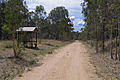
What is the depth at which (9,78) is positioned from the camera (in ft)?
28.6

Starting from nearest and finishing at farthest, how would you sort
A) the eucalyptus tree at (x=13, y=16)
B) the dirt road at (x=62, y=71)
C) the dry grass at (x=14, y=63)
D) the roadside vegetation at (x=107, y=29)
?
1. the dirt road at (x=62, y=71)
2. the dry grass at (x=14, y=63)
3. the roadside vegetation at (x=107, y=29)
4. the eucalyptus tree at (x=13, y=16)

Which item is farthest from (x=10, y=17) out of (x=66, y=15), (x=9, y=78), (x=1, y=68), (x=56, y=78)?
(x=66, y=15)

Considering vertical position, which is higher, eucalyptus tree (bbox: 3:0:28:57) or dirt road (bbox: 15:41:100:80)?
eucalyptus tree (bbox: 3:0:28:57)

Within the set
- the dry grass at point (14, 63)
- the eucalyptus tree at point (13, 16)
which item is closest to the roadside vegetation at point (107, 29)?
the dry grass at point (14, 63)

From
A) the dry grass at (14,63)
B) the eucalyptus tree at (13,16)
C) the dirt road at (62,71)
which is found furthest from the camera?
the eucalyptus tree at (13,16)

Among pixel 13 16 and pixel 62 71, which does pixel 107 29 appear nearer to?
pixel 13 16

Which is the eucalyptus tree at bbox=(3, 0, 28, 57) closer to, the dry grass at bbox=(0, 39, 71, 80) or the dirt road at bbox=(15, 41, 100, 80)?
the dry grass at bbox=(0, 39, 71, 80)

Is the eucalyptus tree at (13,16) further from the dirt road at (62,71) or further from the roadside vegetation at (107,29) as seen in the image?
the roadside vegetation at (107,29)

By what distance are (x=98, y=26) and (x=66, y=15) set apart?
5378cm

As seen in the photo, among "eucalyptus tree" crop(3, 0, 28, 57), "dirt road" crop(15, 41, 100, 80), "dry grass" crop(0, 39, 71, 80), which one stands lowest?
"dirt road" crop(15, 41, 100, 80)

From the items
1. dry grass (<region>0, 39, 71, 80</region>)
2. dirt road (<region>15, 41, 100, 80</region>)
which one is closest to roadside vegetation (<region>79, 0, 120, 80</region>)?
dirt road (<region>15, 41, 100, 80</region>)

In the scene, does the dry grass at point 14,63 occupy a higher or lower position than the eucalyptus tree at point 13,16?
lower

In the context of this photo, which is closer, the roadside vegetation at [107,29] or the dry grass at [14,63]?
the dry grass at [14,63]

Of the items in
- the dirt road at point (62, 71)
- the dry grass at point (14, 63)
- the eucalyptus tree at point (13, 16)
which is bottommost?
the dirt road at point (62, 71)
